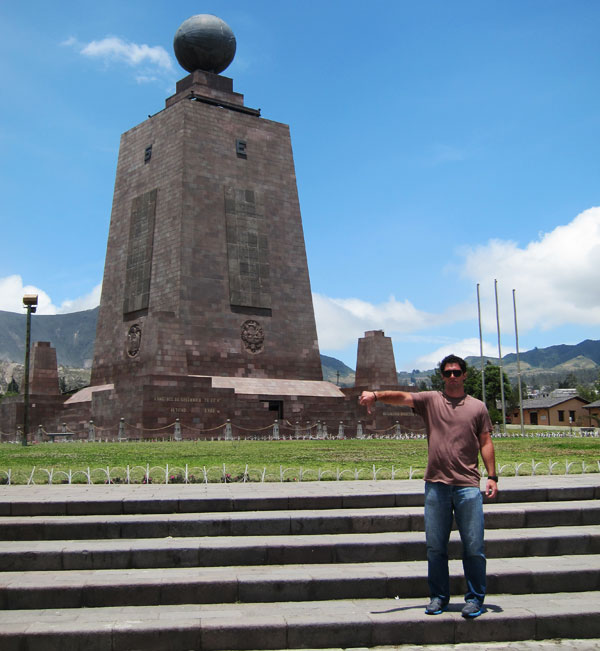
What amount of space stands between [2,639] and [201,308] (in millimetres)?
26421

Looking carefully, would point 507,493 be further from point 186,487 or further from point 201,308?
point 201,308

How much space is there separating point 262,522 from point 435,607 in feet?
7.14

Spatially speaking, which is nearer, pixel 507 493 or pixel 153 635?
pixel 153 635

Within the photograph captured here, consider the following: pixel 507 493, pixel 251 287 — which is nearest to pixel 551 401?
pixel 251 287

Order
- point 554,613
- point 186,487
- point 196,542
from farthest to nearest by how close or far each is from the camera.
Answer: point 186,487 < point 196,542 < point 554,613

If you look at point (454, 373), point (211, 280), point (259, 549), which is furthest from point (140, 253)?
point (454, 373)

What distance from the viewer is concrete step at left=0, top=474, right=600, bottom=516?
801 centimetres

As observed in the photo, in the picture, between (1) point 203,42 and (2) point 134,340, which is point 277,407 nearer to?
(2) point 134,340

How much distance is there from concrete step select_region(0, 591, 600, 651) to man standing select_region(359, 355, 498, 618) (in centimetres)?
19

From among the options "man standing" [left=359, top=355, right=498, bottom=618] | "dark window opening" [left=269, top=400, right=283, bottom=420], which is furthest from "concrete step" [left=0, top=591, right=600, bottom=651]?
"dark window opening" [left=269, top=400, right=283, bottom=420]

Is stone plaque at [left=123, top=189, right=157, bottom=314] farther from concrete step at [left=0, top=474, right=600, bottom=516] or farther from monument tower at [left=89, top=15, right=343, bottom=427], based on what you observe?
concrete step at [left=0, top=474, right=600, bottom=516]

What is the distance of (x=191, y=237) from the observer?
32094 mm

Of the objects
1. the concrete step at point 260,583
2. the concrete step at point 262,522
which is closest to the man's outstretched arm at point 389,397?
the concrete step at point 260,583

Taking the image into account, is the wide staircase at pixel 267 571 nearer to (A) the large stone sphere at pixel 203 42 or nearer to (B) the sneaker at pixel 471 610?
(B) the sneaker at pixel 471 610
